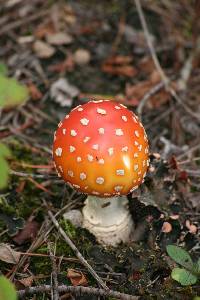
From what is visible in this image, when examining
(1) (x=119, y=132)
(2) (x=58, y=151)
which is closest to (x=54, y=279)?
(2) (x=58, y=151)

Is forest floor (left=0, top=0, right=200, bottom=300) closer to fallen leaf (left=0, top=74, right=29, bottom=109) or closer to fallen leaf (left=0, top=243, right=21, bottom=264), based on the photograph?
fallen leaf (left=0, top=243, right=21, bottom=264)

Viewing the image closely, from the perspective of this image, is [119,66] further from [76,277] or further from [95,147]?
[76,277]

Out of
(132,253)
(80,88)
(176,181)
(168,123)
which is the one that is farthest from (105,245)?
(80,88)

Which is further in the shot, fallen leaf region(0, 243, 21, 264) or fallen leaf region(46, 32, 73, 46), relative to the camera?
fallen leaf region(46, 32, 73, 46)

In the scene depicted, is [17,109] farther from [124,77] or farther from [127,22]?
[127,22]

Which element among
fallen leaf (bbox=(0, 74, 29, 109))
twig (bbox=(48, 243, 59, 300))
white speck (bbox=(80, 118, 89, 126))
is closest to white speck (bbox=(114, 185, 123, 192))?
white speck (bbox=(80, 118, 89, 126))

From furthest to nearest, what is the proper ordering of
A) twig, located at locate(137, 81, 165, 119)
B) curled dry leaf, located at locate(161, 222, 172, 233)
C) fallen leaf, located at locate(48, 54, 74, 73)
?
fallen leaf, located at locate(48, 54, 74, 73) < twig, located at locate(137, 81, 165, 119) < curled dry leaf, located at locate(161, 222, 172, 233)

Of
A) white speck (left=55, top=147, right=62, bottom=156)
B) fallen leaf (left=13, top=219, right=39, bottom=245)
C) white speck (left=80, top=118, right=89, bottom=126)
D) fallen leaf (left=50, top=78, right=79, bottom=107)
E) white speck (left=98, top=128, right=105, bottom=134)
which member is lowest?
fallen leaf (left=13, top=219, right=39, bottom=245)

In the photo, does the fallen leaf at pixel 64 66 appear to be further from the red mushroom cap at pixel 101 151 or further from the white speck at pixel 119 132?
the white speck at pixel 119 132
